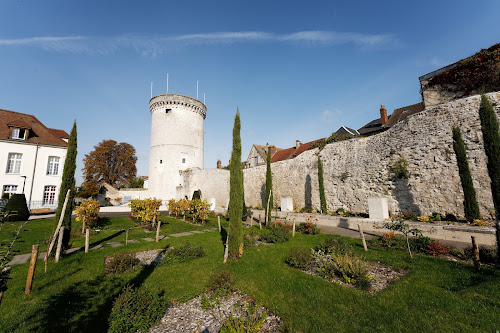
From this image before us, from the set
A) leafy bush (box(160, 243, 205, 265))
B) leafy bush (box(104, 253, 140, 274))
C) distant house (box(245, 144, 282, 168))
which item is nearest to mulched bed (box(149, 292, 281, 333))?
leafy bush (box(160, 243, 205, 265))

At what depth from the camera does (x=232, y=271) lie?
6.35 meters

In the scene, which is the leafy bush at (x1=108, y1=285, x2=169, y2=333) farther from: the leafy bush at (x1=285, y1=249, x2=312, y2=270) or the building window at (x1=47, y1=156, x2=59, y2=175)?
the building window at (x1=47, y1=156, x2=59, y2=175)

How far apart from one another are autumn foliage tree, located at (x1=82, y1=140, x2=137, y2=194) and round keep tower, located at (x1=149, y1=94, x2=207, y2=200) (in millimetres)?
9121

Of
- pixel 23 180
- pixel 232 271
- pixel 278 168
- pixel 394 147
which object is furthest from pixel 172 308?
pixel 23 180

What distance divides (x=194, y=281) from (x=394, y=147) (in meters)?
15.2

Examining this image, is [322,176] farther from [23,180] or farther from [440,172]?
[23,180]

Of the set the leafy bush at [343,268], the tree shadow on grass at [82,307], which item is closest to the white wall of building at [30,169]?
the tree shadow on grass at [82,307]

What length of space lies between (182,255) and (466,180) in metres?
14.1

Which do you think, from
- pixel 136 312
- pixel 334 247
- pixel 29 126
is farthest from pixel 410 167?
pixel 29 126

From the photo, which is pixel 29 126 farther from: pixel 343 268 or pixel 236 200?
pixel 343 268

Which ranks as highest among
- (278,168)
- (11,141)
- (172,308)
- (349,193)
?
(11,141)

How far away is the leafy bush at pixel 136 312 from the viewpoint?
3658 mm

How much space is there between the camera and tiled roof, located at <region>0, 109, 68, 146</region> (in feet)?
72.7

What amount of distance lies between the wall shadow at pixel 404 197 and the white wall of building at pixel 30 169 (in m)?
33.2
